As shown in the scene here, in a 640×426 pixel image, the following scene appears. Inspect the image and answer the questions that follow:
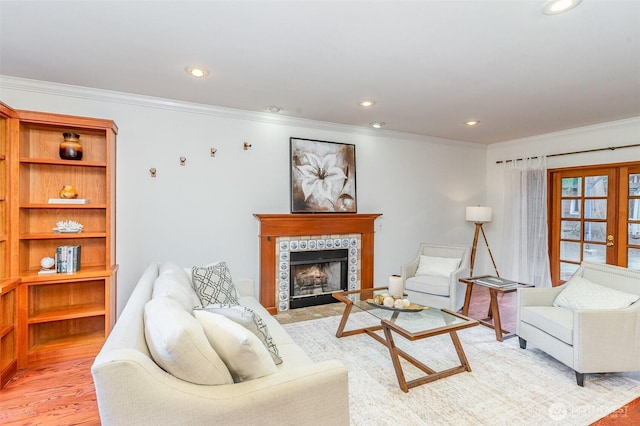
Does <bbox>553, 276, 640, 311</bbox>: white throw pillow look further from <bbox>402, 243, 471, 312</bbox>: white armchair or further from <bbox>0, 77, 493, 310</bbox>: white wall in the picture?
<bbox>0, 77, 493, 310</bbox>: white wall

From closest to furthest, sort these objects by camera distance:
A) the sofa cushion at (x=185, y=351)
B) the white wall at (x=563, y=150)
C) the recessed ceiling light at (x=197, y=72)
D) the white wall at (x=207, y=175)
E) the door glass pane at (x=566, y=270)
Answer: the sofa cushion at (x=185, y=351), the recessed ceiling light at (x=197, y=72), the white wall at (x=207, y=175), the white wall at (x=563, y=150), the door glass pane at (x=566, y=270)

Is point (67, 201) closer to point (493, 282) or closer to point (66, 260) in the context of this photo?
point (66, 260)

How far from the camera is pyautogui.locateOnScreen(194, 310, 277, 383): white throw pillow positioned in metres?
1.37

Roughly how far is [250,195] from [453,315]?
251 cm

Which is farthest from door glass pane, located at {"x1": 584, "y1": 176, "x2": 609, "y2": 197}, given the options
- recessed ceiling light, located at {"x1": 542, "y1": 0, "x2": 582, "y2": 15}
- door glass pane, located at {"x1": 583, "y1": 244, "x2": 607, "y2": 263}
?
recessed ceiling light, located at {"x1": 542, "y1": 0, "x2": 582, "y2": 15}

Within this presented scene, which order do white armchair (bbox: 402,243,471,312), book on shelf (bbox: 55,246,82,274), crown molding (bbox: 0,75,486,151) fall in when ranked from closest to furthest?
1. book on shelf (bbox: 55,246,82,274)
2. crown molding (bbox: 0,75,486,151)
3. white armchair (bbox: 402,243,471,312)

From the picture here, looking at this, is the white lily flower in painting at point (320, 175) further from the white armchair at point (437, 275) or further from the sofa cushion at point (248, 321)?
the sofa cushion at point (248, 321)

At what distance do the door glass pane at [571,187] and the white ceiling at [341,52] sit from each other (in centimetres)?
123

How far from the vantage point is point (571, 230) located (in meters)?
4.64

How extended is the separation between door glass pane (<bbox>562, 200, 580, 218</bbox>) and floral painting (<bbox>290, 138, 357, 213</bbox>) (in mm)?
3082

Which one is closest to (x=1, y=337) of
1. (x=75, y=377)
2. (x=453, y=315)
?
(x=75, y=377)

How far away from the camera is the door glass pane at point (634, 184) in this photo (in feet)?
13.0

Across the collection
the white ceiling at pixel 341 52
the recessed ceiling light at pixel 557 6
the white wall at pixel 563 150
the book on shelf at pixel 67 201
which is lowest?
the book on shelf at pixel 67 201

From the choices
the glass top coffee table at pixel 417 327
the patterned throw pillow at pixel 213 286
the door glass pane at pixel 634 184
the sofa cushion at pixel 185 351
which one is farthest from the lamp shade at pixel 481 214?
the sofa cushion at pixel 185 351
